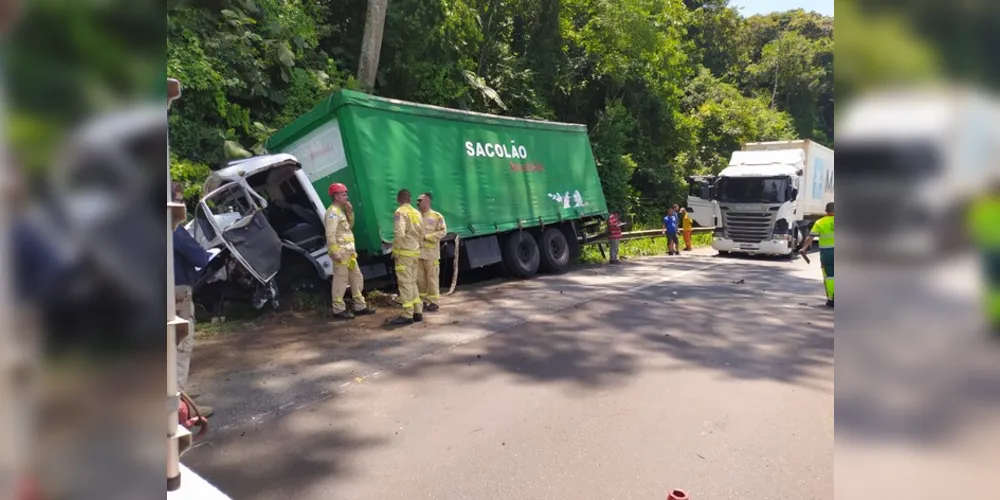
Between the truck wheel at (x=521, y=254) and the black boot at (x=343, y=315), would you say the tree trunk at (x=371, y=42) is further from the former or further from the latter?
the black boot at (x=343, y=315)

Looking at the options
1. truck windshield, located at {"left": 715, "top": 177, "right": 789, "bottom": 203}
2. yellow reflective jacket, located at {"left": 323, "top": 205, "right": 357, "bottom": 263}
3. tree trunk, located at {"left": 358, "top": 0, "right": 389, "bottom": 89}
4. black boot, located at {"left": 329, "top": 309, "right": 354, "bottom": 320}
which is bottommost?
black boot, located at {"left": 329, "top": 309, "right": 354, "bottom": 320}

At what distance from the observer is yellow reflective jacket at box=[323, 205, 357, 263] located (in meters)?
7.90

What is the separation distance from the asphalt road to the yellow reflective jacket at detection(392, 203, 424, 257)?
970 mm

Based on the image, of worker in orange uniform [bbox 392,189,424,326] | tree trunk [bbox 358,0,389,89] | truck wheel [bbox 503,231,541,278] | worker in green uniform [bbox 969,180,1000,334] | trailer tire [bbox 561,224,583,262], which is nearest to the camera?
worker in green uniform [bbox 969,180,1000,334]

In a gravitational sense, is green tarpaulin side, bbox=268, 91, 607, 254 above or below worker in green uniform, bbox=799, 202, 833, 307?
above

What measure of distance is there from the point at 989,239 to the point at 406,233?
709 centimetres

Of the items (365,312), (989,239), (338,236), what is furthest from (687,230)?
(989,239)

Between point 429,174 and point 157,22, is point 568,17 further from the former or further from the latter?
point 157,22

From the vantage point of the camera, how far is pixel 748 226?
16891mm

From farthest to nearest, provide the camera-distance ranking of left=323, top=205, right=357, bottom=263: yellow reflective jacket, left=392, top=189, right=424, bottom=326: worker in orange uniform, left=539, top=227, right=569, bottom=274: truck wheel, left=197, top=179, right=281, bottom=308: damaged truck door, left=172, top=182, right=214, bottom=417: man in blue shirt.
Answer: left=539, top=227, right=569, bottom=274: truck wheel, left=323, top=205, right=357, bottom=263: yellow reflective jacket, left=392, top=189, right=424, bottom=326: worker in orange uniform, left=197, top=179, right=281, bottom=308: damaged truck door, left=172, top=182, right=214, bottom=417: man in blue shirt

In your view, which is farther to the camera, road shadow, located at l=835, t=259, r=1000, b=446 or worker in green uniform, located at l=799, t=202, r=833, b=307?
worker in green uniform, located at l=799, t=202, r=833, b=307

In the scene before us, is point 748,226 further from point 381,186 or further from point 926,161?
point 926,161

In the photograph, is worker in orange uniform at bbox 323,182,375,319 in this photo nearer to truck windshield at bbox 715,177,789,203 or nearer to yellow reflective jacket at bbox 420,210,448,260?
yellow reflective jacket at bbox 420,210,448,260

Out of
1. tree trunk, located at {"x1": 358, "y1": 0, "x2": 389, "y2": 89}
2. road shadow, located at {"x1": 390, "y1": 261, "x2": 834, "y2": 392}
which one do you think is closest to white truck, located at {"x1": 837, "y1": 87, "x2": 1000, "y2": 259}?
road shadow, located at {"x1": 390, "y1": 261, "x2": 834, "y2": 392}
